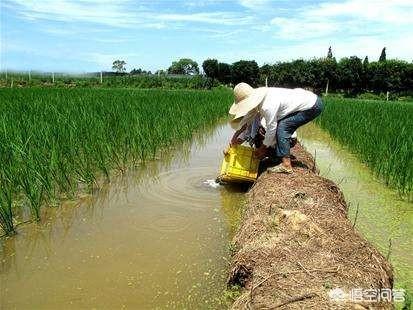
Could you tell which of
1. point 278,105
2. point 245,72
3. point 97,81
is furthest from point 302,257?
point 245,72

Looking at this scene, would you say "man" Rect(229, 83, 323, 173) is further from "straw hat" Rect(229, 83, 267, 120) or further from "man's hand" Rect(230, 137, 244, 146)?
"man's hand" Rect(230, 137, 244, 146)

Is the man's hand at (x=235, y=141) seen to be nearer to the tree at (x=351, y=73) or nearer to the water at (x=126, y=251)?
the water at (x=126, y=251)

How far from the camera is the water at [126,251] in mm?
2268

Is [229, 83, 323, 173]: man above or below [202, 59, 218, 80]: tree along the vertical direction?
below

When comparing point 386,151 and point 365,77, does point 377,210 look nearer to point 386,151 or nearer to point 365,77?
point 386,151

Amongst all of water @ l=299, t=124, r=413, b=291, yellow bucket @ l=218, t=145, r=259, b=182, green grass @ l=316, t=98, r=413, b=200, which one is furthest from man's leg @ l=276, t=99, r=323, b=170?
green grass @ l=316, t=98, r=413, b=200

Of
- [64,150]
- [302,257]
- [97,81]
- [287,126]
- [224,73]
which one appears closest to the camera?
[302,257]

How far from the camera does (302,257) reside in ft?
7.02

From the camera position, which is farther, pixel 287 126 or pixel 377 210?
pixel 287 126

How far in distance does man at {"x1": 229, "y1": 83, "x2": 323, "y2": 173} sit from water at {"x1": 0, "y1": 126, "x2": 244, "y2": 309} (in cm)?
59

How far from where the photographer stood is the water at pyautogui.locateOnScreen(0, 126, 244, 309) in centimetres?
227

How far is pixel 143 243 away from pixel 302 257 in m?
1.19

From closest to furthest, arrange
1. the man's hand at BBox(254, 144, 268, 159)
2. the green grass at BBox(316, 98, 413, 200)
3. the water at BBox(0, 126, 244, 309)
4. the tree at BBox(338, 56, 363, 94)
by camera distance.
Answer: the water at BBox(0, 126, 244, 309)
the man's hand at BBox(254, 144, 268, 159)
the green grass at BBox(316, 98, 413, 200)
the tree at BBox(338, 56, 363, 94)

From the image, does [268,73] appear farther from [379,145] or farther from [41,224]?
[41,224]
